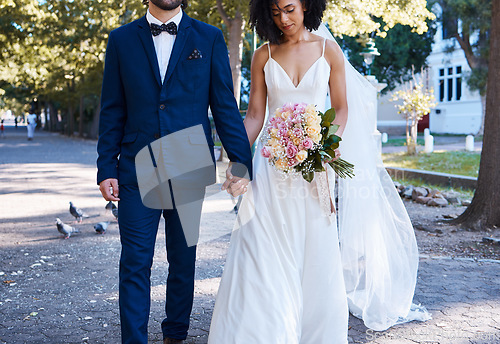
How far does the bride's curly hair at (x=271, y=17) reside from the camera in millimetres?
4027

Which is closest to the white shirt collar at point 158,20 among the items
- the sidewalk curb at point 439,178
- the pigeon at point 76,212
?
the pigeon at point 76,212

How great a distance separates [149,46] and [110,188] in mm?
865

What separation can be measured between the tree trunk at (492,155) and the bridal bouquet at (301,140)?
5.49 m

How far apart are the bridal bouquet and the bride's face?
0.57 meters

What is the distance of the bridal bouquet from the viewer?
3600 mm

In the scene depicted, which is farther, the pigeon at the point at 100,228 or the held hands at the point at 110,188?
the pigeon at the point at 100,228

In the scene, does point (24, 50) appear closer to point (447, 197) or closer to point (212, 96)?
point (447, 197)

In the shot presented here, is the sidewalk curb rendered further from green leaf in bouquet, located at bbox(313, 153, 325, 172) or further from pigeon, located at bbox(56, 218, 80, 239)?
green leaf in bouquet, located at bbox(313, 153, 325, 172)

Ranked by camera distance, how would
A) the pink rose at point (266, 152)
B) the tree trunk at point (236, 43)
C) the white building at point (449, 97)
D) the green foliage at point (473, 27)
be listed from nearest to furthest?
1. the pink rose at point (266, 152)
2. the tree trunk at point (236, 43)
3. the green foliage at point (473, 27)
4. the white building at point (449, 97)

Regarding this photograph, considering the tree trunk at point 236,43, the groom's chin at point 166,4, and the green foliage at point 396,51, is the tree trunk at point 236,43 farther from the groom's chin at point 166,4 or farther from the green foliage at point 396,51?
the green foliage at point 396,51

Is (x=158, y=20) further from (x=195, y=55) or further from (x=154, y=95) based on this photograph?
(x=154, y=95)

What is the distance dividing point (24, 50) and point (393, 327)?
26230 mm

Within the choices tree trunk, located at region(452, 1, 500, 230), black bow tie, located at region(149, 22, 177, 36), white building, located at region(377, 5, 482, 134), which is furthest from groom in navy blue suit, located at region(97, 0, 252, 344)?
white building, located at region(377, 5, 482, 134)

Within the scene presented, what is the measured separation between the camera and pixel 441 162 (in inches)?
709
